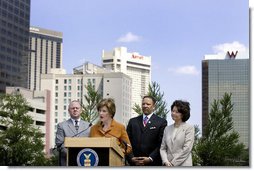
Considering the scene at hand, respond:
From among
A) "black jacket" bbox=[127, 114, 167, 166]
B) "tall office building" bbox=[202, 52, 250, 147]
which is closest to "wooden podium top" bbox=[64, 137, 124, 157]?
"black jacket" bbox=[127, 114, 167, 166]

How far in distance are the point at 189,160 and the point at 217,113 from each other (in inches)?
416

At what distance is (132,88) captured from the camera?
22.2 m

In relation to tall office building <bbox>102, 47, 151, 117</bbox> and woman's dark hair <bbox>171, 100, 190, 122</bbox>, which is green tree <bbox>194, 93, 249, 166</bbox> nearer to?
tall office building <bbox>102, 47, 151, 117</bbox>

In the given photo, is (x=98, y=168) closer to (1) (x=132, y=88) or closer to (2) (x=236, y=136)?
(2) (x=236, y=136)

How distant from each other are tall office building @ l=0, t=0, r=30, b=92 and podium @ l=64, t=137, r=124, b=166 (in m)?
9.74

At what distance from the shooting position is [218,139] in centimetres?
1481

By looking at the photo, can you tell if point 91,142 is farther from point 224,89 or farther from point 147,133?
point 224,89

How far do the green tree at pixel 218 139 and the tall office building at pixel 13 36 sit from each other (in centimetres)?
516

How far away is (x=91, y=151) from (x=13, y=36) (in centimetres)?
1699

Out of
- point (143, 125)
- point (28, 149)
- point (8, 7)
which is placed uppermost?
point (8, 7)

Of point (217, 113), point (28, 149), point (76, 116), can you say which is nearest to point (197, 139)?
point (217, 113)

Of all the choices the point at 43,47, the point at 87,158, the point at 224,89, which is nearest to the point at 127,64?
the point at 224,89

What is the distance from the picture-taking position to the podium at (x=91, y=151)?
417 cm

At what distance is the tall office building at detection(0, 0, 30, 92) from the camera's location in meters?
15.8
